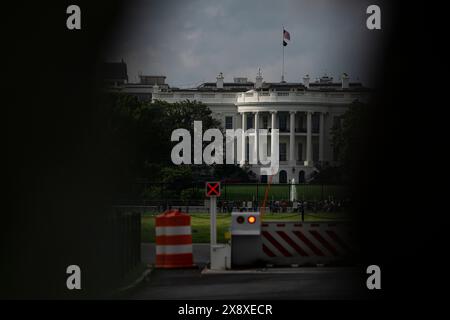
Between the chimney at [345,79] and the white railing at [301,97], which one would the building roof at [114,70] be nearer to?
the chimney at [345,79]

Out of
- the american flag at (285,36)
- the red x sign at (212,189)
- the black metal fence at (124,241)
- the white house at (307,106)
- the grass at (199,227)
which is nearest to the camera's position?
the american flag at (285,36)

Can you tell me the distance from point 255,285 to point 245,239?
2.48m

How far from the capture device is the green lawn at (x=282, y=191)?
895 cm

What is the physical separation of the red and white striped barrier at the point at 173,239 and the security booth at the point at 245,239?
0.58 meters

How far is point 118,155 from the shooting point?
8.25 m

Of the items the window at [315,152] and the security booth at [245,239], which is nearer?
the window at [315,152]

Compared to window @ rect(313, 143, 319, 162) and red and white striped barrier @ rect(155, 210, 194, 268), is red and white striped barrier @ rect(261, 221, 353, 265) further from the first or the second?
red and white striped barrier @ rect(155, 210, 194, 268)

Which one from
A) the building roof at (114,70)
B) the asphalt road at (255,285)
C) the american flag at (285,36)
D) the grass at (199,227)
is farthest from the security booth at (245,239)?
the building roof at (114,70)

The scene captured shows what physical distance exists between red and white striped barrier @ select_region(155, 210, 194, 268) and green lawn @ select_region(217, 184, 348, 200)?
1712 millimetres

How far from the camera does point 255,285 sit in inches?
401

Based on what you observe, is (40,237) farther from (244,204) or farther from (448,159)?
(244,204)

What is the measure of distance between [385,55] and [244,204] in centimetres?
1861

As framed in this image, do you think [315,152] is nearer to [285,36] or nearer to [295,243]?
[295,243]
